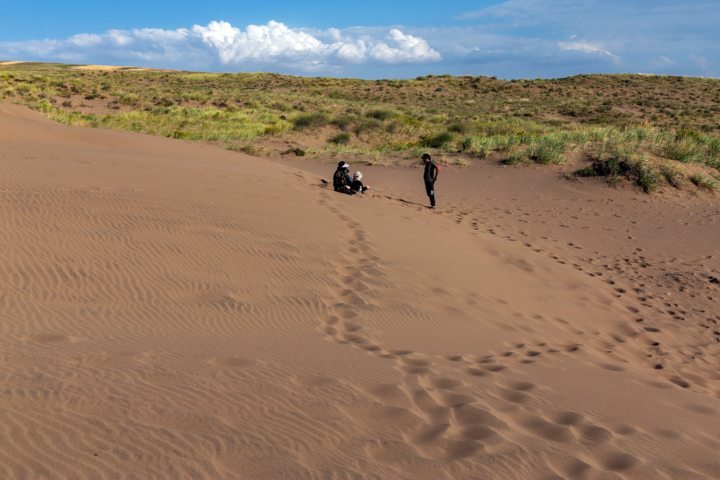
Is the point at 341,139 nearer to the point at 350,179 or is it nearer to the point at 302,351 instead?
the point at 350,179

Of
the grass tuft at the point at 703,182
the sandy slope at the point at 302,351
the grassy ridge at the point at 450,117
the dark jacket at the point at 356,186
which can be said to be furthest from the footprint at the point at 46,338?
the grass tuft at the point at 703,182

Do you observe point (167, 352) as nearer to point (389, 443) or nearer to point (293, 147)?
point (389, 443)

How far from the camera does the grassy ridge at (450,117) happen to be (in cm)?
1806

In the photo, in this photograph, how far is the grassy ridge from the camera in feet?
59.3

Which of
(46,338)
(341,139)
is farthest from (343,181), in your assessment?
(341,139)

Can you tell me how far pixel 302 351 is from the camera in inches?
157

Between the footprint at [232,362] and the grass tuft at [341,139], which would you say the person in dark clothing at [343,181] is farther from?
the grass tuft at [341,139]

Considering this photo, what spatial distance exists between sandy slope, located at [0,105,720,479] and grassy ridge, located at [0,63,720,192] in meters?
11.0

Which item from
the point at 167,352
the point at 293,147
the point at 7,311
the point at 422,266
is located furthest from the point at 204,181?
the point at 293,147

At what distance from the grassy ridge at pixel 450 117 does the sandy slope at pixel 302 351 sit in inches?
432

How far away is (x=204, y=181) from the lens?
10016 mm

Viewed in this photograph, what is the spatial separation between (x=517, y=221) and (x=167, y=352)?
35.0 feet

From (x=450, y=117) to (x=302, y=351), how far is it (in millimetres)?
36640

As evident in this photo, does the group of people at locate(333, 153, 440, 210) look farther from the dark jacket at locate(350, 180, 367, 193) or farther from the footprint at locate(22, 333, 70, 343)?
the footprint at locate(22, 333, 70, 343)
